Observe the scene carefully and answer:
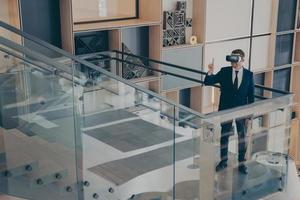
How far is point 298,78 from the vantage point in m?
10.4

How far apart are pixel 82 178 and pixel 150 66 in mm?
3661

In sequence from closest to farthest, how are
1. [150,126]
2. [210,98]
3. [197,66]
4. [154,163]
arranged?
[154,163], [150,126], [197,66], [210,98]

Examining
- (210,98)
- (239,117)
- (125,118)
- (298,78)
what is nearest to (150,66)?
(210,98)

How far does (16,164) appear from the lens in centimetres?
383

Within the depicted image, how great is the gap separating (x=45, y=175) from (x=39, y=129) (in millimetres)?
407

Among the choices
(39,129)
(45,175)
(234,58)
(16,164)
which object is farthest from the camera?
(234,58)

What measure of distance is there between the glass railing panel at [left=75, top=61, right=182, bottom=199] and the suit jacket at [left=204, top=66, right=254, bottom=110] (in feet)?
2.17

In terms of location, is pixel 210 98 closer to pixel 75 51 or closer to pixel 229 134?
pixel 75 51

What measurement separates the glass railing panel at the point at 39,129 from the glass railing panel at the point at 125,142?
0.62ft

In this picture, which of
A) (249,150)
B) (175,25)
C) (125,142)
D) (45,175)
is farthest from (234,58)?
(175,25)

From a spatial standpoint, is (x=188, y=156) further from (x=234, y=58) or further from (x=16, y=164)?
(x=16, y=164)

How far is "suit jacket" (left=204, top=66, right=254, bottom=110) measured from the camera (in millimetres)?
4996

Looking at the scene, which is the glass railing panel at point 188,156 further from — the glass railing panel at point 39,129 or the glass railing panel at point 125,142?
the glass railing panel at point 39,129

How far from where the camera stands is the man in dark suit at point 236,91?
4945mm
